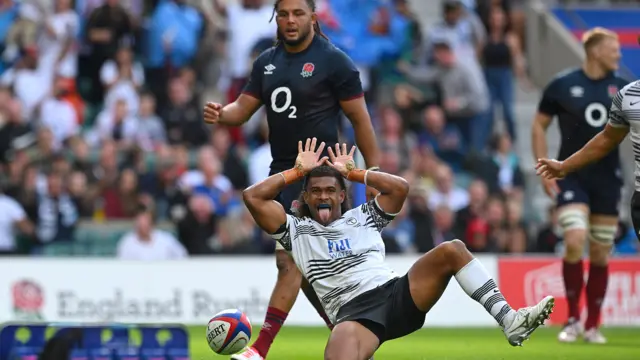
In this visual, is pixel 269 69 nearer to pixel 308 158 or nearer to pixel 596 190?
pixel 308 158

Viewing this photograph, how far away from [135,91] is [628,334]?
27.2ft

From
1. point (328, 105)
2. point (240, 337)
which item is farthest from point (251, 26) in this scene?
point (240, 337)

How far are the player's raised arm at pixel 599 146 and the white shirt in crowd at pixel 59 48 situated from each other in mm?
10989

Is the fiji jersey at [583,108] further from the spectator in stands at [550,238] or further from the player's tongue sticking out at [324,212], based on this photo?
the spectator in stands at [550,238]

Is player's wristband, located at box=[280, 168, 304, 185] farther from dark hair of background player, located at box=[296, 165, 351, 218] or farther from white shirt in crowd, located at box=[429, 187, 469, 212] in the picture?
white shirt in crowd, located at box=[429, 187, 469, 212]

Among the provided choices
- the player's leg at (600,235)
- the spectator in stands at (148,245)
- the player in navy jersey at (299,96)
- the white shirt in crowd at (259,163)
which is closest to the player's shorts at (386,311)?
the player in navy jersey at (299,96)

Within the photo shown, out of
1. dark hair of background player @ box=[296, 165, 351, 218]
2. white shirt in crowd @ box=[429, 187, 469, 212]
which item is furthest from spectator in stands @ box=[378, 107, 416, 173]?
dark hair of background player @ box=[296, 165, 351, 218]

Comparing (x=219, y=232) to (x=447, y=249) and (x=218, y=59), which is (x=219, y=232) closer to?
(x=218, y=59)

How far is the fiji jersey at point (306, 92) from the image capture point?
9938mm

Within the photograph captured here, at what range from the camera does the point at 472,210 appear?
59.8 ft

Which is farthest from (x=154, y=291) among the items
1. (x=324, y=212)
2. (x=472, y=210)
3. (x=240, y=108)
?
(x=324, y=212)

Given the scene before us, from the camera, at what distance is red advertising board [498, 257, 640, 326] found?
1623 cm

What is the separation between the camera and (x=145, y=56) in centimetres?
2000

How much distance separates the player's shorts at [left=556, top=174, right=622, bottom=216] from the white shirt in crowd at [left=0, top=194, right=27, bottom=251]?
7.71 m
